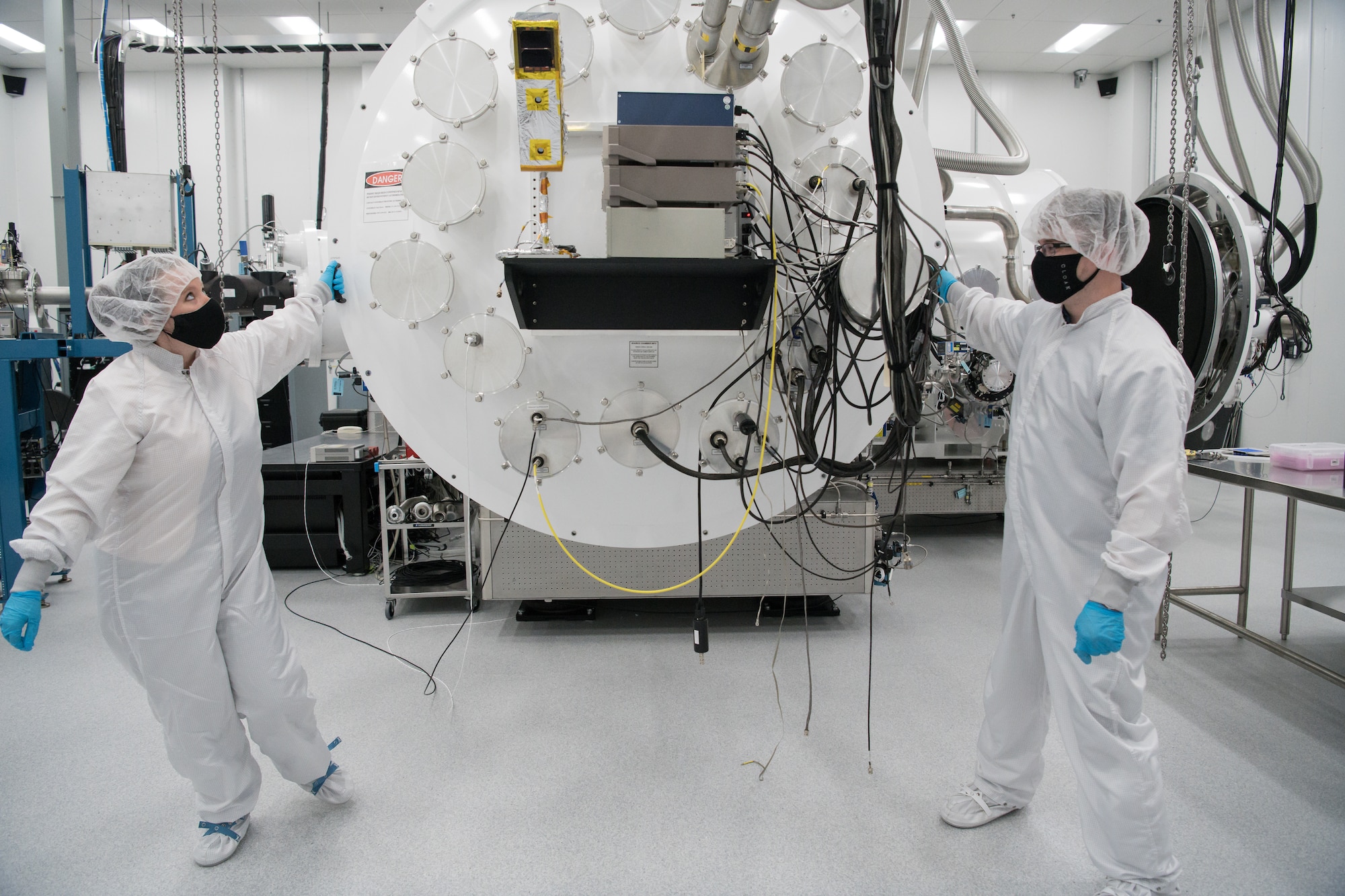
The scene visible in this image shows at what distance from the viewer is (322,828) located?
1.90 metres

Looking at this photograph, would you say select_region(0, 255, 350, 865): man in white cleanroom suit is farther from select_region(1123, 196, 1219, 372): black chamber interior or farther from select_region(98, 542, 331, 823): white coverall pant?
select_region(1123, 196, 1219, 372): black chamber interior

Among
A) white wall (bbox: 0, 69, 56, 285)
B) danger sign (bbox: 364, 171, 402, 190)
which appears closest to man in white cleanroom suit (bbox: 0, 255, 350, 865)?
danger sign (bbox: 364, 171, 402, 190)

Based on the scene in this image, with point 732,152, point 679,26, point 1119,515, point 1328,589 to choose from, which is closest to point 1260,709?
point 1328,589

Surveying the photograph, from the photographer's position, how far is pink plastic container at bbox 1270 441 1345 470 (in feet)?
8.46

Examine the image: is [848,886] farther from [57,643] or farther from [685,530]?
[57,643]

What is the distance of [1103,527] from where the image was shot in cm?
159

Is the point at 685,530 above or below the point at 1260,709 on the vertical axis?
above

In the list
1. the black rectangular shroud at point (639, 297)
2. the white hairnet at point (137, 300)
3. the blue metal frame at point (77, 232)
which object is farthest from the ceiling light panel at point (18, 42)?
the black rectangular shroud at point (639, 297)

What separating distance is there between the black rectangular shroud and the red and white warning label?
0.39 metres

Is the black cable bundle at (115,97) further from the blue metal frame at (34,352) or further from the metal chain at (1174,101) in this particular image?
the metal chain at (1174,101)

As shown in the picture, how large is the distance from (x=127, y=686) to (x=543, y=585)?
151 centimetres

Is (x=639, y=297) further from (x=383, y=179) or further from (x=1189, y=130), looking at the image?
(x=1189, y=130)

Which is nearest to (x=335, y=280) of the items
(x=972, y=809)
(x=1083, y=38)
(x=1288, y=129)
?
(x=972, y=809)

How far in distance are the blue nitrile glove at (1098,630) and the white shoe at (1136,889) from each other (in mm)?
557
